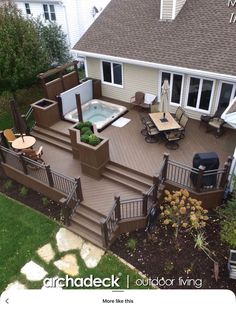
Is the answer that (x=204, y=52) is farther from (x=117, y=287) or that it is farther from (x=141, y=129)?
(x=117, y=287)

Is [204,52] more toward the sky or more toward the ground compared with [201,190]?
more toward the sky

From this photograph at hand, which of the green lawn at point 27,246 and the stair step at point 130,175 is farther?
the stair step at point 130,175

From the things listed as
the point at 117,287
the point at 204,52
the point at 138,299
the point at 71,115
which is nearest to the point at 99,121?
the point at 71,115

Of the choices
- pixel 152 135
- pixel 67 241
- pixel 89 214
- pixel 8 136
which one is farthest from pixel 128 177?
pixel 8 136

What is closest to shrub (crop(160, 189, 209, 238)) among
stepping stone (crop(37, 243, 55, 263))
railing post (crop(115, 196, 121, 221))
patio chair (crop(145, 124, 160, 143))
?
railing post (crop(115, 196, 121, 221))

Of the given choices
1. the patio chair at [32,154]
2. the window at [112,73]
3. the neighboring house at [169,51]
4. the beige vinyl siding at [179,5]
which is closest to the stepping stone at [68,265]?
the patio chair at [32,154]

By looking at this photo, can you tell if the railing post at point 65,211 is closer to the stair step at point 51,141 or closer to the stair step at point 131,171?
the stair step at point 131,171
